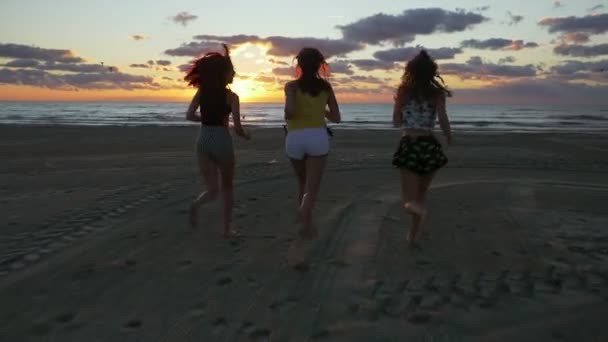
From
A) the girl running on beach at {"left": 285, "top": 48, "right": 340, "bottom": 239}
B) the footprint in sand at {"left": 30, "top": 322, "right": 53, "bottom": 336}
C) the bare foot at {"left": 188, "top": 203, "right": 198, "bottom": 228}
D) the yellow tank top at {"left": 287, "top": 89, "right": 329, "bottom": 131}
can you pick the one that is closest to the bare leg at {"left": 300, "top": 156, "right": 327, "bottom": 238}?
the girl running on beach at {"left": 285, "top": 48, "right": 340, "bottom": 239}

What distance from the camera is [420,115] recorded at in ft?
15.1

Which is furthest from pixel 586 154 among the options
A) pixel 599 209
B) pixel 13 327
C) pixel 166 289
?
pixel 13 327

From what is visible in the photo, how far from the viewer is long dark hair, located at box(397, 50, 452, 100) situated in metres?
4.52

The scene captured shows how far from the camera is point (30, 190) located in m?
8.16

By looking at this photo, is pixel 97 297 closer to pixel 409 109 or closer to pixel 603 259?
pixel 409 109

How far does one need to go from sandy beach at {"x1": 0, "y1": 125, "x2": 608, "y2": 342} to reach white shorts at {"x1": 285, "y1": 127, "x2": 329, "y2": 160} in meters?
0.98

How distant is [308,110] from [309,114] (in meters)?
0.04

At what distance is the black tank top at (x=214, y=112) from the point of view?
480 centimetres

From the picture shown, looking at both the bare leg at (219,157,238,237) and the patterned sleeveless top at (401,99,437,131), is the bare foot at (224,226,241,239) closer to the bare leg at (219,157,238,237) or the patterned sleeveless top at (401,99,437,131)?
the bare leg at (219,157,238,237)

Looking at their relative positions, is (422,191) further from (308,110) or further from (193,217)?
(193,217)

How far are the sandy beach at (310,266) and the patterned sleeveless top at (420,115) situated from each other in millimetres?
1241

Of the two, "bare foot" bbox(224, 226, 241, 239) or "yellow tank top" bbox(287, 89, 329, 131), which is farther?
"bare foot" bbox(224, 226, 241, 239)

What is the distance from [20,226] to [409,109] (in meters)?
4.78

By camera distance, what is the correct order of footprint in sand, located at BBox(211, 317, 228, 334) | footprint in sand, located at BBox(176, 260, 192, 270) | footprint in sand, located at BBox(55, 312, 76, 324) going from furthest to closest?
footprint in sand, located at BBox(176, 260, 192, 270), footprint in sand, located at BBox(55, 312, 76, 324), footprint in sand, located at BBox(211, 317, 228, 334)
